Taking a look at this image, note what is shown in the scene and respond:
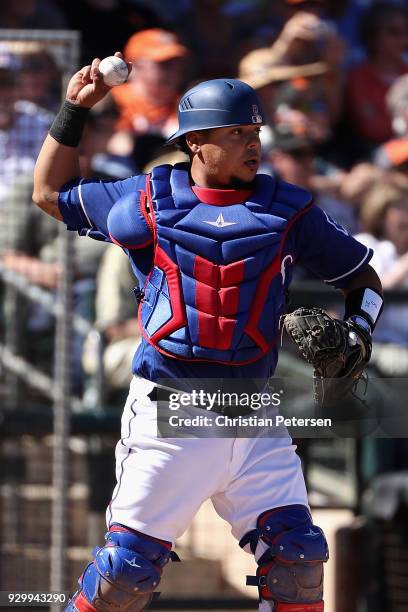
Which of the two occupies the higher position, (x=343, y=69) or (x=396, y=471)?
(x=343, y=69)

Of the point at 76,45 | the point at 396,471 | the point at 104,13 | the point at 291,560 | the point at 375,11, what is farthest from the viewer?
the point at 375,11

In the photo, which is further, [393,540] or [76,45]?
[393,540]

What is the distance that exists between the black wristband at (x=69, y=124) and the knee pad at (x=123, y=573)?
1.46m

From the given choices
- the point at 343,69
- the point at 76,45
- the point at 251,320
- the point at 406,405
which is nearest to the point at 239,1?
the point at 343,69

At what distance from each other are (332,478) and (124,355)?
181cm

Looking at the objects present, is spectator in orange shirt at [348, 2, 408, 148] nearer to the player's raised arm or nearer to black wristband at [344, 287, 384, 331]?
black wristband at [344, 287, 384, 331]

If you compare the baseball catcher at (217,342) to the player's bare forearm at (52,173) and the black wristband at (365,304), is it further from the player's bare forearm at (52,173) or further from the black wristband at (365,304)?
the player's bare forearm at (52,173)

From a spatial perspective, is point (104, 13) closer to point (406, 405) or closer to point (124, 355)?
point (124, 355)

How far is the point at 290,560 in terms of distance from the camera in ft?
14.1

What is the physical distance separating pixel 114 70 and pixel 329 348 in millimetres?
1285

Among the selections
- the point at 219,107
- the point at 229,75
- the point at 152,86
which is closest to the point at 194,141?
the point at 219,107

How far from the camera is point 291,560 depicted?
429 cm

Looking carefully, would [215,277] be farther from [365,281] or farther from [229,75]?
[229,75]

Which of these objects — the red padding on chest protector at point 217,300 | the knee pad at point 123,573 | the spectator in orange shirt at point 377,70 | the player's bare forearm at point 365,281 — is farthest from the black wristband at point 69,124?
the spectator in orange shirt at point 377,70
